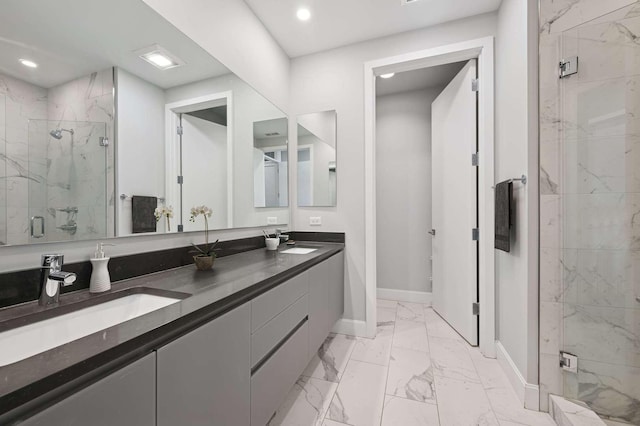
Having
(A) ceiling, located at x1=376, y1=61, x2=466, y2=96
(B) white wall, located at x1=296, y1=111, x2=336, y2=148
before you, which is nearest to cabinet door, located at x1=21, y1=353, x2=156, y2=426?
(B) white wall, located at x1=296, y1=111, x2=336, y2=148

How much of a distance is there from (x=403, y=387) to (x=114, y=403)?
1690 millimetres

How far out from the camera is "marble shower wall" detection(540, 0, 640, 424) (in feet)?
4.61

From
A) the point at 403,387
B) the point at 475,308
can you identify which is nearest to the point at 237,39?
the point at 403,387

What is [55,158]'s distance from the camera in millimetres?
908

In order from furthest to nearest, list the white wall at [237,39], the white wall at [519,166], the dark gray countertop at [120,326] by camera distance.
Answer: the white wall at [519,166], the white wall at [237,39], the dark gray countertop at [120,326]

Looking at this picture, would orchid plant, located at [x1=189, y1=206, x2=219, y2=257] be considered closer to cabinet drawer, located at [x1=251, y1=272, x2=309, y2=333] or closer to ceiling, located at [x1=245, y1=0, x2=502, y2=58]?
cabinet drawer, located at [x1=251, y1=272, x2=309, y2=333]

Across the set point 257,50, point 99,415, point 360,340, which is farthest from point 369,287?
point 257,50

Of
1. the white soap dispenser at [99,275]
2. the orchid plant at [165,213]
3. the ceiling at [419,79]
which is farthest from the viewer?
the ceiling at [419,79]

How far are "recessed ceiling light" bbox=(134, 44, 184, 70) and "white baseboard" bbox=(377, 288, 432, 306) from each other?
3155 mm

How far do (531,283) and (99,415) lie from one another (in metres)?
1.99

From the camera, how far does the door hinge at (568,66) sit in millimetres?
1488

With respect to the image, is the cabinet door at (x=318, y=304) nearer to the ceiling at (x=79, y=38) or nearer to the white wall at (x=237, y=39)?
the ceiling at (x=79, y=38)

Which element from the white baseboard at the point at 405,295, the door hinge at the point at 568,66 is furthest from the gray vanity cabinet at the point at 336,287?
the door hinge at the point at 568,66

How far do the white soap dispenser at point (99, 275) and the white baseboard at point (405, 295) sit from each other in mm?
3023
